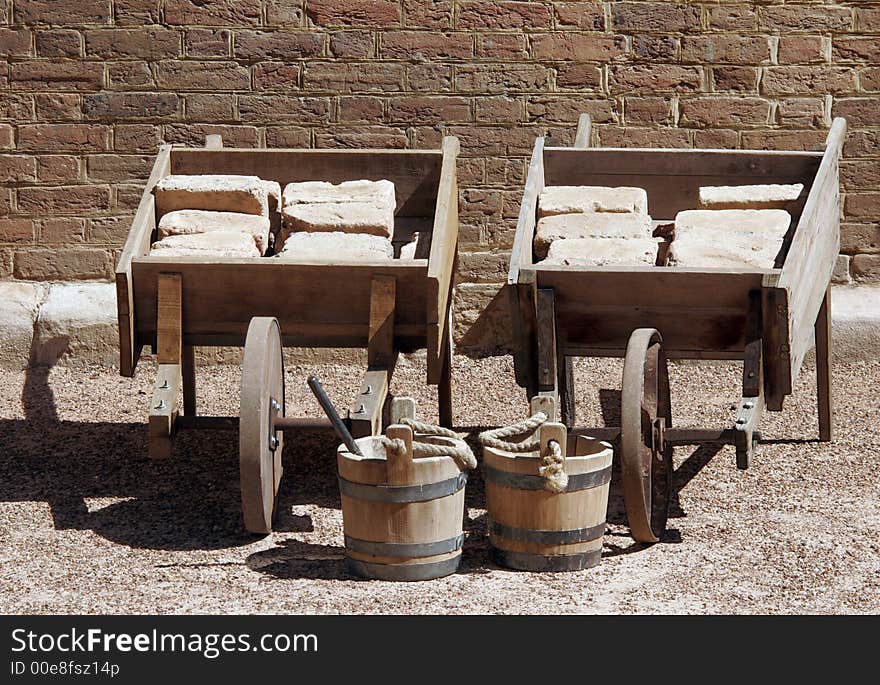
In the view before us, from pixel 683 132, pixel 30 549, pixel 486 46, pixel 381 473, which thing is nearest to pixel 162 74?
pixel 486 46

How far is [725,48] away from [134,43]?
10.9 feet

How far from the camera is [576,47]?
7.58 m

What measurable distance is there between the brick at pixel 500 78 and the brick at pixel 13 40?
2408 millimetres

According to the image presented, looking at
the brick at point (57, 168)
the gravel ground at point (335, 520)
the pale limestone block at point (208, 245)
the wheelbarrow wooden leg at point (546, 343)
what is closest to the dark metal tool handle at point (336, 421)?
the gravel ground at point (335, 520)

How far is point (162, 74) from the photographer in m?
7.58

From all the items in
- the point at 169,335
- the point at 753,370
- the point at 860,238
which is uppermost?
the point at 860,238

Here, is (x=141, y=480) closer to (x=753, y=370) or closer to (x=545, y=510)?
(x=545, y=510)

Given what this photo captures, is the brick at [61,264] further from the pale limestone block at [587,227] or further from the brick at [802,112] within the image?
the brick at [802,112]

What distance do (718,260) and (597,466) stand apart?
50.0 inches

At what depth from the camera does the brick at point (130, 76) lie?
7570mm

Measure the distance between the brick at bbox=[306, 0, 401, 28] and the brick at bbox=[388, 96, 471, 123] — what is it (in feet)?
1.44

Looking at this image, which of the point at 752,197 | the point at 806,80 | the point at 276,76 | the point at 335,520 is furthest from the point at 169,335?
the point at 806,80

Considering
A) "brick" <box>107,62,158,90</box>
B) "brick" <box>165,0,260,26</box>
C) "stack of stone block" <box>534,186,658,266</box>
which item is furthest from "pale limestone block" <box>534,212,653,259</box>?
"brick" <box>107,62,158,90</box>

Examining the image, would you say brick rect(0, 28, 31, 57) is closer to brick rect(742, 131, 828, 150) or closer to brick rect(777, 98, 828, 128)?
brick rect(742, 131, 828, 150)
